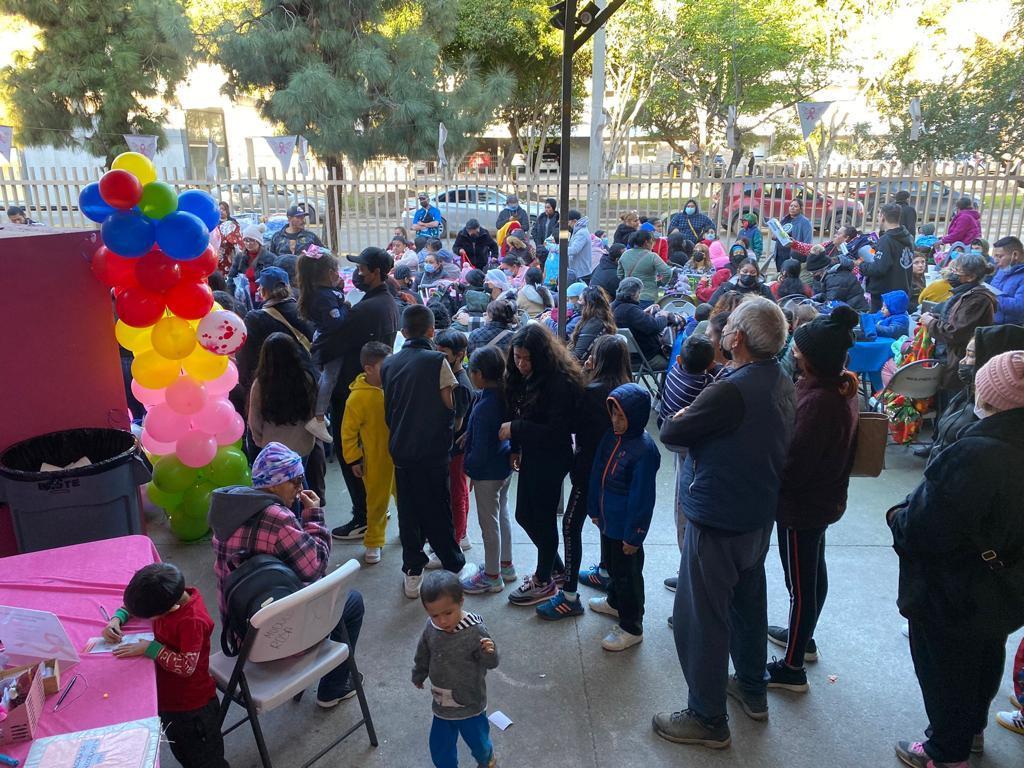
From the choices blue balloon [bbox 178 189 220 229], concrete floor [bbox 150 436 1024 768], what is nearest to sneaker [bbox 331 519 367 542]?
concrete floor [bbox 150 436 1024 768]

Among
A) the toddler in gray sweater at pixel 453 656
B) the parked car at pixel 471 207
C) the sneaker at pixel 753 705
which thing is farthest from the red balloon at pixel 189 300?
the parked car at pixel 471 207

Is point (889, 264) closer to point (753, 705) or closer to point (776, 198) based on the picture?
point (776, 198)

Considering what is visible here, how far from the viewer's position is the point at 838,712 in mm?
3312

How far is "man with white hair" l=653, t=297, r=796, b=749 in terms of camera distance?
2799 millimetres

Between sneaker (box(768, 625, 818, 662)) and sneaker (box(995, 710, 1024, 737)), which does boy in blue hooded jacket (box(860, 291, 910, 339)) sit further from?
sneaker (box(995, 710, 1024, 737))

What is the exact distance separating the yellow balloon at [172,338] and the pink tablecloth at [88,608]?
1370 millimetres

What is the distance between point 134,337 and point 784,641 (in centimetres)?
405

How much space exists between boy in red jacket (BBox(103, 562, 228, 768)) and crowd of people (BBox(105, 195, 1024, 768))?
342 millimetres

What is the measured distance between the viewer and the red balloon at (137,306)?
4188 mm

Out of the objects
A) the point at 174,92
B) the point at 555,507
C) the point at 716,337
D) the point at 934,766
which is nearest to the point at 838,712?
the point at 934,766

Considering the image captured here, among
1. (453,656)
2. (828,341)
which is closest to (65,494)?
(453,656)

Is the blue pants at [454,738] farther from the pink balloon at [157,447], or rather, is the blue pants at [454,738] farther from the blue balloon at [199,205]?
the blue balloon at [199,205]

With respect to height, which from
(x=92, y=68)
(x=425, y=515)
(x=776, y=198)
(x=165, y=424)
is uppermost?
(x=92, y=68)

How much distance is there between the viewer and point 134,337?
4.56 m
